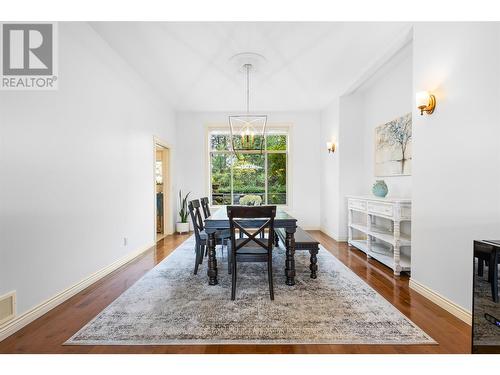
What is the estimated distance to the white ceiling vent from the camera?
6.18 feet

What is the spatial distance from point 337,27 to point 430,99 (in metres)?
1.25

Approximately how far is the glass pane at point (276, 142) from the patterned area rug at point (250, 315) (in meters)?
3.85

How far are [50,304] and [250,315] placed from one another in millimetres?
1781

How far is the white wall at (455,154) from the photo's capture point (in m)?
1.89

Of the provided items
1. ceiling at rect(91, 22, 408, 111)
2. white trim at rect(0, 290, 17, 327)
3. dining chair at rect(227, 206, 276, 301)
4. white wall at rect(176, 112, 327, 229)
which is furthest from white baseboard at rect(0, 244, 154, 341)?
white wall at rect(176, 112, 327, 229)

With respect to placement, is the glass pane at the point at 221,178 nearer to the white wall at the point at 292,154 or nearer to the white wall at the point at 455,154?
the white wall at the point at 292,154

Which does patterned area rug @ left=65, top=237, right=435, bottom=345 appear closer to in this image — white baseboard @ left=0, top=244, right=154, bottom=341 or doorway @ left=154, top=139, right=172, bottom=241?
white baseboard @ left=0, top=244, right=154, bottom=341

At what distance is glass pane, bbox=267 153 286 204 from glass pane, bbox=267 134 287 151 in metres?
0.18

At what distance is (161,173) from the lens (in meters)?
5.82

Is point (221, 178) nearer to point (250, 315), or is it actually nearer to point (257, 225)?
point (257, 225)

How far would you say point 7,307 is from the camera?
6.32 ft

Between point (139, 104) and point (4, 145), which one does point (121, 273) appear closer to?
point (4, 145)

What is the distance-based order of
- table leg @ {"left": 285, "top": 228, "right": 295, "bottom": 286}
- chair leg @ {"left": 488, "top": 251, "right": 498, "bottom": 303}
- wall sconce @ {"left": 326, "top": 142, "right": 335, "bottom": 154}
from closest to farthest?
chair leg @ {"left": 488, "top": 251, "right": 498, "bottom": 303} < table leg @ {"left": 285, "top": 228, "right": 295, "bottom": 286} < wall sconce @ {"left": 326, "top": 142, "right": 335, "bottom": 154}

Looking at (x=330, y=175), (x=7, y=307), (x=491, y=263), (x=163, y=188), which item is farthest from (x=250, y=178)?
(x=491, y=263)
